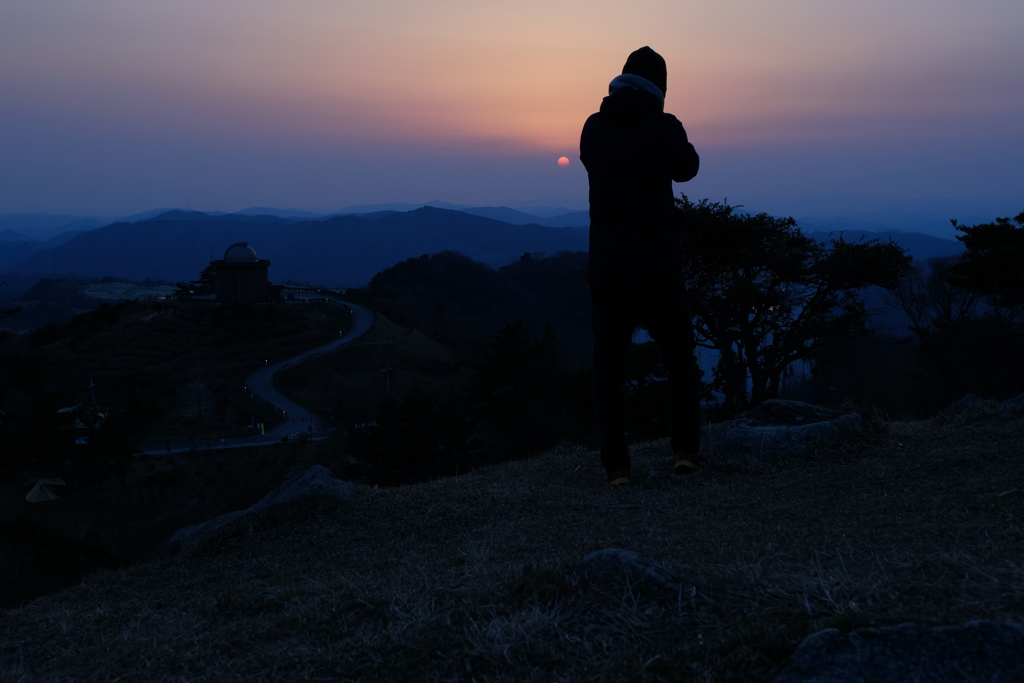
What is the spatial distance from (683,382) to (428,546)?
81.9 inches

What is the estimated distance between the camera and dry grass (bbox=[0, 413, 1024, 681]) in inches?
76.4

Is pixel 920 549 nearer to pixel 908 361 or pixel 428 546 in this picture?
pixel 428 546

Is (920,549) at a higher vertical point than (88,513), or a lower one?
higher

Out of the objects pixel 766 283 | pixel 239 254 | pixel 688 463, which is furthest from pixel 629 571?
pixel 239 254

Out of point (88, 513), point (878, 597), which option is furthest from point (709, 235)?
point (88, 513)

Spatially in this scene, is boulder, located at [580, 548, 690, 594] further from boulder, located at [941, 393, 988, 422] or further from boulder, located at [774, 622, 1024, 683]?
boulder, located at [941, 393, 988, 422]

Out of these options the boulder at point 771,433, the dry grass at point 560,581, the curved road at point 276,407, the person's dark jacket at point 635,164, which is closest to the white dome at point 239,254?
the curved road at point 276,407

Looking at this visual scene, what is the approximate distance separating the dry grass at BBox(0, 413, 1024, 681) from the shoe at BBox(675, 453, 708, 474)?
0.13 m

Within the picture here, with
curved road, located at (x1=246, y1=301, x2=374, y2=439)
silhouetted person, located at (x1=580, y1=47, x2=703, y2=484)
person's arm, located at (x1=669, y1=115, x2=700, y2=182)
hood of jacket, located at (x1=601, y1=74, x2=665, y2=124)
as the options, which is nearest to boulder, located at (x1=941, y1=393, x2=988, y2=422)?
silhouetted person, located at (x1=580, y1=47, x2=703, y2=484)

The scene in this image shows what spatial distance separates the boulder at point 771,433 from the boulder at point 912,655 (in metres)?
3.44

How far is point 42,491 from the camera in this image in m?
26.3

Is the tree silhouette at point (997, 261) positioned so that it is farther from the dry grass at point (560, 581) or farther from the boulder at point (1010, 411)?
the dry grass at point (560, 581)

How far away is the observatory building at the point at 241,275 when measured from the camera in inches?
1805

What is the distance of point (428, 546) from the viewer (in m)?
3.76
